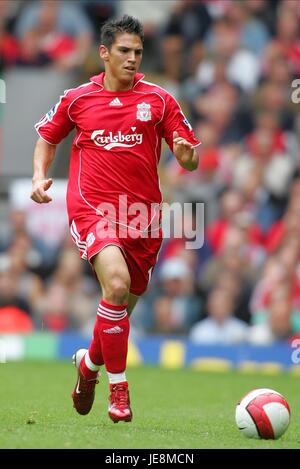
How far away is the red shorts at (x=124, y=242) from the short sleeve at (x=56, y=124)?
683mm

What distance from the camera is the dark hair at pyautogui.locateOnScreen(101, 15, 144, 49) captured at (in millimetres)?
8117

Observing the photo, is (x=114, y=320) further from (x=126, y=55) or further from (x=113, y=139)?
(x=126, y=55)

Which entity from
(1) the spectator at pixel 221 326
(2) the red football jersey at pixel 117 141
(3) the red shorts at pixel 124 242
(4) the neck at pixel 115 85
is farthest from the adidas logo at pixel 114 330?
(1) the spectator at pixel 221 326

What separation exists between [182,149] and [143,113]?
530 millimetres

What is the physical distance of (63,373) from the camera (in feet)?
42.3

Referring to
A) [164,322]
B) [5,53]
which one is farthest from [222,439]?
[5,53]

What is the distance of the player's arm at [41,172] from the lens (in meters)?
7.76

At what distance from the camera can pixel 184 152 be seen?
7.81m

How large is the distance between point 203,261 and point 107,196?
7.53m

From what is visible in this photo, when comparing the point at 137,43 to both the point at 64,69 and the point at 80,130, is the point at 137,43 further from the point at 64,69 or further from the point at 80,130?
the point at 64,69

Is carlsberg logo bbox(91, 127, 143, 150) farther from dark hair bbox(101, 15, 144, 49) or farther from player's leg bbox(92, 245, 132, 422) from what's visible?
player's leg bbox(92, 245, 132, 422)

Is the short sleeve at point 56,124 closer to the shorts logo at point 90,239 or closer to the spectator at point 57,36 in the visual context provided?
the shorts logo at point 90,239

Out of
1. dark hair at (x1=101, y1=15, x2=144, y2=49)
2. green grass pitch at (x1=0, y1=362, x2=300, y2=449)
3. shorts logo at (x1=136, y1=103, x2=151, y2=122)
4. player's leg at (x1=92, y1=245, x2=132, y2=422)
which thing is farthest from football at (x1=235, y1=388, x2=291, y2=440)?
dark hair at (x1=101, y1=15, x2=144, y2=49)

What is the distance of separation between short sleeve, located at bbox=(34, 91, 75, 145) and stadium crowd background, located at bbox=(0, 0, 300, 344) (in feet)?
20.8
